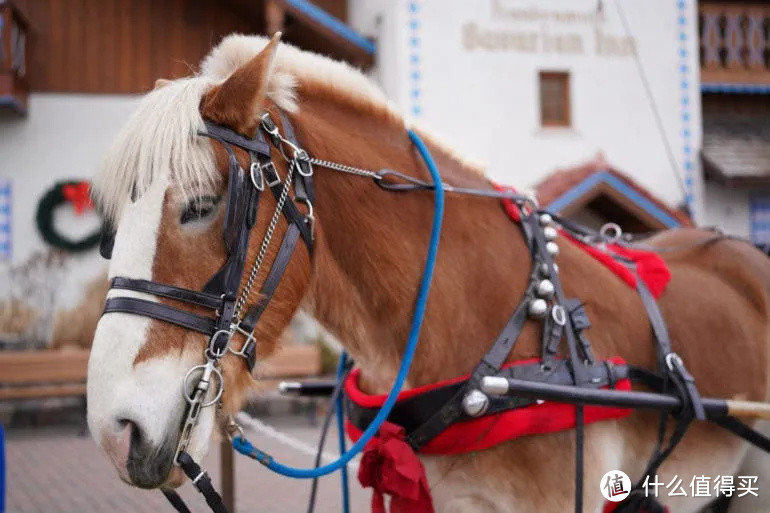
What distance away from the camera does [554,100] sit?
12.1 meters

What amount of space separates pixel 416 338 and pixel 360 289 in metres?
0.21

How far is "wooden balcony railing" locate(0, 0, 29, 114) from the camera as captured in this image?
1094 centimetres

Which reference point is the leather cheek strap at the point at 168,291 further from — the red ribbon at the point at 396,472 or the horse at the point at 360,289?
the red ribbon at the point at 396,472

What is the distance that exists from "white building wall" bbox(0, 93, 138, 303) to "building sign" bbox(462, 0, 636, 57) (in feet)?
17.7

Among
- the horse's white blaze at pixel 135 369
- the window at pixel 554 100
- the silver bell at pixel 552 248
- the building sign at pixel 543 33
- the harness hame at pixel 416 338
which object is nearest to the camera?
the horse's white blaze at pixel 135 369

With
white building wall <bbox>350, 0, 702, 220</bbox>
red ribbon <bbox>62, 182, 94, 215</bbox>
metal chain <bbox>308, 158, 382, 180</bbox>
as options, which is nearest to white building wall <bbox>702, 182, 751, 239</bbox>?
white building wall <bbox>350, 0, 702, 220</bbox>

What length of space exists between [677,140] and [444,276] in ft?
35.9

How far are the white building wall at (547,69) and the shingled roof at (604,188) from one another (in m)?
0.63

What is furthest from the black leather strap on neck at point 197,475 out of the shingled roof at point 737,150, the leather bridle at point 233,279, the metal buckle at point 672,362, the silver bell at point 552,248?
the shingled roof at point 737,150

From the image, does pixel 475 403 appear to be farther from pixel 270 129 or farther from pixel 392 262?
Result: pixel 270 129

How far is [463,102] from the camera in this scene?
11.5 metres

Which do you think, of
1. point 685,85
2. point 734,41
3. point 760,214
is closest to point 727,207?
point 760,214

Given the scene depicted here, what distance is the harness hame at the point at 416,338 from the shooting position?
1.83m

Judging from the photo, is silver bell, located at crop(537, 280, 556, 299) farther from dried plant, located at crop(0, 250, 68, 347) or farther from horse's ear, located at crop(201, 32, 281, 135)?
dried plant, located at crop(0, 250, 68, 347)
